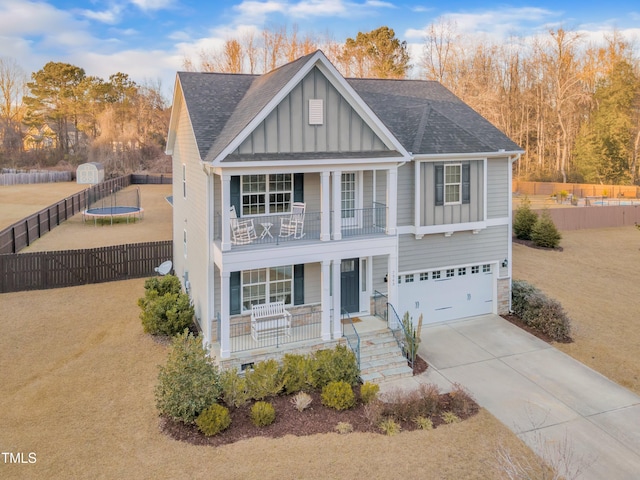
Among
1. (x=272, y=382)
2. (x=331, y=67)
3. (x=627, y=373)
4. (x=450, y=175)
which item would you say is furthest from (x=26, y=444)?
(x=627, y=373)

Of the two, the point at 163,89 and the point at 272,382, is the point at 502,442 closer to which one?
the point at 272,382

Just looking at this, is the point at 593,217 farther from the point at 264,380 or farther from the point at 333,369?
the point at 264,380

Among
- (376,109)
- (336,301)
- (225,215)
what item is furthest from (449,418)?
(376,109)

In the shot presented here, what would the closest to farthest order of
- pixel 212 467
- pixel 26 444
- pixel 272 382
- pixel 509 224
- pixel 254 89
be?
pixel 212 467 < pixel 26 444 < pixel 272 382 < pixel 254 89 < pixel 509 224

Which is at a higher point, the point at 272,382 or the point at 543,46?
the point at 543,46

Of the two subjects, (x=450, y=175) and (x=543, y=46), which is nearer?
(x=450, y=175)

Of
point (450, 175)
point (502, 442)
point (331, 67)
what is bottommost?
point (502, 442)

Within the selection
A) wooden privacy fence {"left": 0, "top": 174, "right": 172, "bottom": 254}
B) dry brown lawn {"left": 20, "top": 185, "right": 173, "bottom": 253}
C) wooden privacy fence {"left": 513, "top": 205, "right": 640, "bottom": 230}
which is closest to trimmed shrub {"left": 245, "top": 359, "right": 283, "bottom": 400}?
wooden privacy fence {"left": 0, "top": 174, "right": 172, "bottom": 254}

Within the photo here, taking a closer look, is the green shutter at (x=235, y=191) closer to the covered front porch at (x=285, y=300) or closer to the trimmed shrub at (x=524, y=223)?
the covered front porch at (x=285, y=300)

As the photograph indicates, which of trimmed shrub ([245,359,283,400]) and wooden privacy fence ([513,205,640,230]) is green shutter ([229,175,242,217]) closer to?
trimmed shrub ([245,359,283,400])
